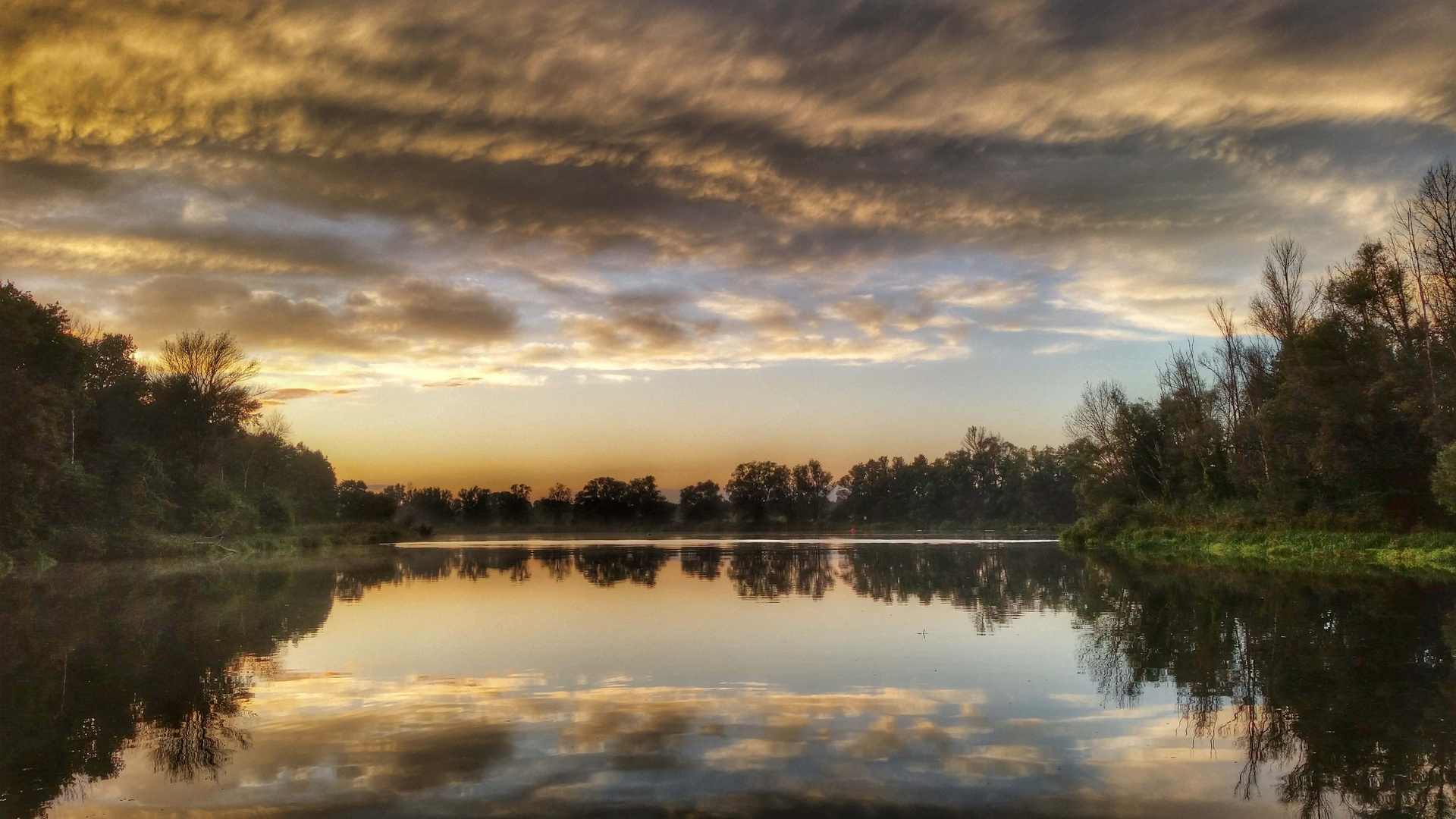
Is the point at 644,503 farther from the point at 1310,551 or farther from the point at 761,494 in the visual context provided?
the point at 1310,551

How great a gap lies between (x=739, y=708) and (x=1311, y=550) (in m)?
37.0

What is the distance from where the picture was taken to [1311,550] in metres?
37.9

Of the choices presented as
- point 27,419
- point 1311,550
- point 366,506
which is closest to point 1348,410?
point 1311,550

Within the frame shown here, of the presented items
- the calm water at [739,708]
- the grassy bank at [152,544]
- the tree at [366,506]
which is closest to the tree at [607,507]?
the tree at [366,506]

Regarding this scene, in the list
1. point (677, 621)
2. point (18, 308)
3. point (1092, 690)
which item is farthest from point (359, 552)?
point (1092, 690)

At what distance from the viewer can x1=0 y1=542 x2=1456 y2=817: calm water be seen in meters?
7.17

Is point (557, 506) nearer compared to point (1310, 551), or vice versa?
point (1310, 551)

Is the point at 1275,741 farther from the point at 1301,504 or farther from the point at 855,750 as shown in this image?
the point at 1301,504

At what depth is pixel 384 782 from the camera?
24.6 ft

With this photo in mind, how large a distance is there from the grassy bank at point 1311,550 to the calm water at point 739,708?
35.0ft

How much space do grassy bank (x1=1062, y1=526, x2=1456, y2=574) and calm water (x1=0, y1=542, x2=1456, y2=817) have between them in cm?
1065

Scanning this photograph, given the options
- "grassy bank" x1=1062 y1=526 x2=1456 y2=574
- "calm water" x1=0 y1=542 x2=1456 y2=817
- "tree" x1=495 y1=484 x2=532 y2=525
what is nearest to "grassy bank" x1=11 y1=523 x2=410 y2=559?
"calm water" x1=0 y1=542 x2=1456 y2=817

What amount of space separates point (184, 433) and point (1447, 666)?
221 feet

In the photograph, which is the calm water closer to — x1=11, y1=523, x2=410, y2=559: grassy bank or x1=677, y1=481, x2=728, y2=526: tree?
x1=11, y1=523, x2=410, y2=559: grassy bank
